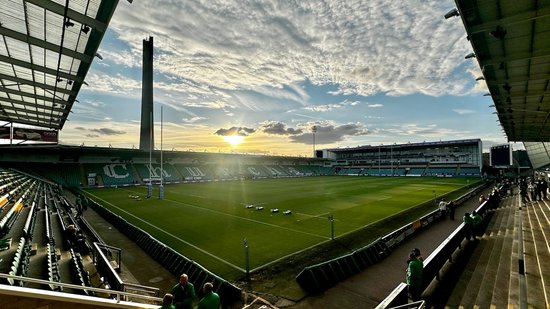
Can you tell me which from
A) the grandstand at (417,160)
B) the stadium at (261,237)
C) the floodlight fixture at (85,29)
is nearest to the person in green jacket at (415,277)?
the stadium at (261,237)

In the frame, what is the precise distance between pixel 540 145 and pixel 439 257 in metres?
59.6

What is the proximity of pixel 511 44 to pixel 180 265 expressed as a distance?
47.9 feet

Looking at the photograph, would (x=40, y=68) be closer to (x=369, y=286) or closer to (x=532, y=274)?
(x=369, y=286)

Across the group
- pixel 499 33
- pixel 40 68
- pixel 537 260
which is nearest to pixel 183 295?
pixel 537 260

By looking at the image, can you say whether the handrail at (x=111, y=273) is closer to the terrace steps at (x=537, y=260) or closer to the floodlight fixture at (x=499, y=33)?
the terrace steps at (x=537, y=260)

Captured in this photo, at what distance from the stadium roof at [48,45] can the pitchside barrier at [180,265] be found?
882 cm

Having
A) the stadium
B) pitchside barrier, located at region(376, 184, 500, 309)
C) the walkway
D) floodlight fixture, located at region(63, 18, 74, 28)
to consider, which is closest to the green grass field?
the stadium

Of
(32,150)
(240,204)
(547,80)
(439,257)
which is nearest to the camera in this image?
(439,257)

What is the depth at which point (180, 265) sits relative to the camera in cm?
1145

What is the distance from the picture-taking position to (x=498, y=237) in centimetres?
1304

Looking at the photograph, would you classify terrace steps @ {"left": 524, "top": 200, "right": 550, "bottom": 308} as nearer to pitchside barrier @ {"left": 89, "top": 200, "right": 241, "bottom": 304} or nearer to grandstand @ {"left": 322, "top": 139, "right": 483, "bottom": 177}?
pitchside barrier @ {"left": 89, "top": 200, "right": 241, "bottom": 304}

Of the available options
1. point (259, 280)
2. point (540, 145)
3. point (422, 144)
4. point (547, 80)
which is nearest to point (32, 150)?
point (259, 280)

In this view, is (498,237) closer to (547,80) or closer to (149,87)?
(547,80)

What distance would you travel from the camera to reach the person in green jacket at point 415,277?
7.18m
